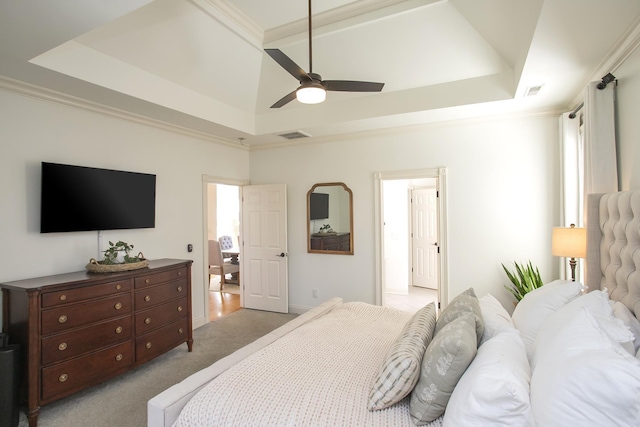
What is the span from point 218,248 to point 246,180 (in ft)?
5.20

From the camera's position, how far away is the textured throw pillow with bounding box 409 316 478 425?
4.35ft

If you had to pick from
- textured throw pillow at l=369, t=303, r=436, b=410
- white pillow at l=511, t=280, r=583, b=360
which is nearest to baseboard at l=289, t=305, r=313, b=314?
white pillow at l=511, t=280, r=583, b=360

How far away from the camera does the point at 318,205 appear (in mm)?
4805

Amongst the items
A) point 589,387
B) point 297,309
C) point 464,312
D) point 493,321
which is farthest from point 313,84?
point 297,309

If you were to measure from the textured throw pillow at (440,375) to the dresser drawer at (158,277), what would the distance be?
2.63 metres

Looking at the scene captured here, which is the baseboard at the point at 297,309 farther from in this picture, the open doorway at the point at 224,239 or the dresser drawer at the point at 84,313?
the dresser drawer at the point at 84,313

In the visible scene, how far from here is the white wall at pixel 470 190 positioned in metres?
3.61

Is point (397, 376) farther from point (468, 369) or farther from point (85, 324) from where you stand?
point (85, 324)

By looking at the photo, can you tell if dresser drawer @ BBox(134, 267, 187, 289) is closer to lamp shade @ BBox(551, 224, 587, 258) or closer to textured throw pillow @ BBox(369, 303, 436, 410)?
textured throw pillow @ BBox(369, 303, 436, 410)

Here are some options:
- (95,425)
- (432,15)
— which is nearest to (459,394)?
(95,425)

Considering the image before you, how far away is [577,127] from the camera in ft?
10.5

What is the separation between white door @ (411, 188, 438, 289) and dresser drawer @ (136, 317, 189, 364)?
4557 millimetres

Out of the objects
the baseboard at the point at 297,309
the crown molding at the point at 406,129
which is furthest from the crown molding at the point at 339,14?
the baseboard at the point at 297,309

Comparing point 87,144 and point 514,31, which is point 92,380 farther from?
point 514,31
